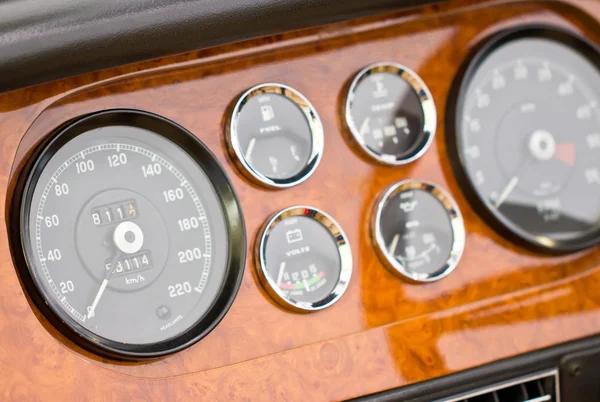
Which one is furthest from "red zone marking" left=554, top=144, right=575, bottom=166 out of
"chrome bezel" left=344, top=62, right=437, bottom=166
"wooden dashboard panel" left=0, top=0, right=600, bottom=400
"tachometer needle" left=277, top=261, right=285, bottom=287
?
"tachometer needle" left=277, top=261, right=285, bottom=287

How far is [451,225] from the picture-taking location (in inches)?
67.1

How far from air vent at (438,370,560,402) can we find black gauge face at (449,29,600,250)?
0.92ft

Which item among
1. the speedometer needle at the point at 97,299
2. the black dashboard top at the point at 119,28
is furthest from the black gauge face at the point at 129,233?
the black dashboard top at the point at 119,28

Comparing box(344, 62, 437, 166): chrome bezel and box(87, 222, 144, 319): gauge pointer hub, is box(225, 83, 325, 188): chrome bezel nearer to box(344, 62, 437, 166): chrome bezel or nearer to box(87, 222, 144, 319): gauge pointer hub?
box(344, 62, 437, 166): chrome bezel

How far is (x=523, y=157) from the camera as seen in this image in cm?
179

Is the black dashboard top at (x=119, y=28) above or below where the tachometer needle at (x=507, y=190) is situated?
above

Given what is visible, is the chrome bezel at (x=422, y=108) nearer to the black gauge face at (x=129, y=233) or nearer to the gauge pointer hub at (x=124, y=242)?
the black gauge face at (x=129, y=233)

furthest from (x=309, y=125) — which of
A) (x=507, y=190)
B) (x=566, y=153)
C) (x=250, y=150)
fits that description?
(x=566, y=153)

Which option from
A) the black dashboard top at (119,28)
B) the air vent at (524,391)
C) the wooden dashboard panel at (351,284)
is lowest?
the air vent at (524,391)

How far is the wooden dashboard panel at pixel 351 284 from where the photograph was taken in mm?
1360

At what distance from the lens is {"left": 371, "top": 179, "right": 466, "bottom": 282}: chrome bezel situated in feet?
5.27

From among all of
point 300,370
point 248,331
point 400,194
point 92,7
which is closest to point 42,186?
point 92,7

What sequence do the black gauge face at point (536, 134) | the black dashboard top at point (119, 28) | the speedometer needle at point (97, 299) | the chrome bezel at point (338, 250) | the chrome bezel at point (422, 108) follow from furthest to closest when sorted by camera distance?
the black gauge face at point (536, 134)
the chrome bezel at point (422, 108)
the chrome bezel at point (338, 250)
the speedometer needle at point (97, 299)
the black dashboard top at point (119, 28)

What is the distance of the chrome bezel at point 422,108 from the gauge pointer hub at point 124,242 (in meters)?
0.46
